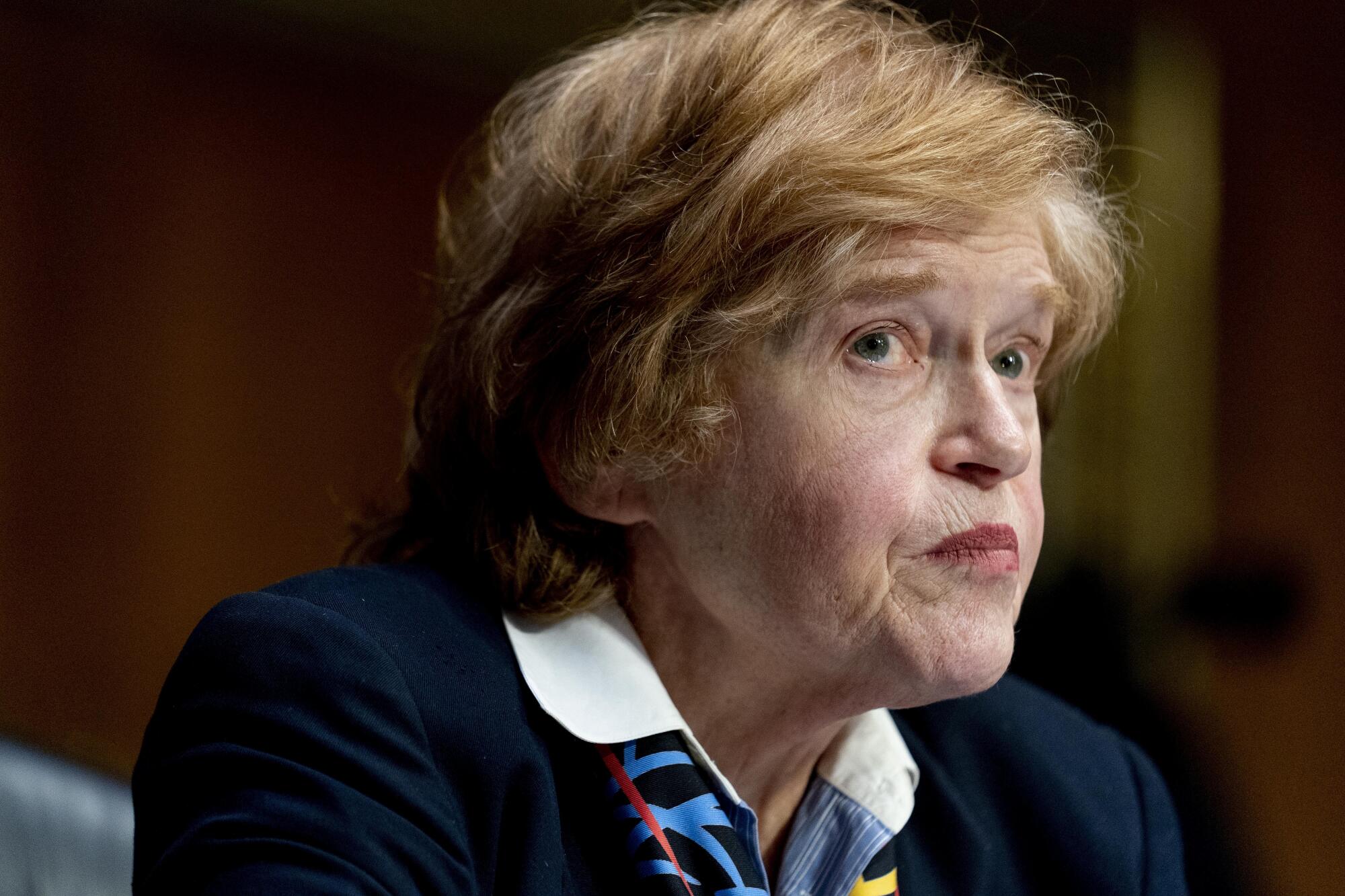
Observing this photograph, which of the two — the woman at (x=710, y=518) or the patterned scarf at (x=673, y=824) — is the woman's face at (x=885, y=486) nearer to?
the woman at (x=710, y=518)

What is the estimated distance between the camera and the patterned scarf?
1.01 meters

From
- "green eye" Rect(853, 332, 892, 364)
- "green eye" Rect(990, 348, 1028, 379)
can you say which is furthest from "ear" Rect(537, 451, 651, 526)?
"green eye" Rect(990, 348, 1028, 379)

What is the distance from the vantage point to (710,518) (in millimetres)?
1089

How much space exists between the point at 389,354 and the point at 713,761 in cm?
241

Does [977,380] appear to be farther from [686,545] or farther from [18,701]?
[18,701]

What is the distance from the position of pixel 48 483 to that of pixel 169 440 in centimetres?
29

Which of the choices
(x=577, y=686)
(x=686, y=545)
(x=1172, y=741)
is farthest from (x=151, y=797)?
(x=1172, y=741)

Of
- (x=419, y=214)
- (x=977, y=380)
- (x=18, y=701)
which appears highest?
(x=977, y=380)

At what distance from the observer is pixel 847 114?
106cm

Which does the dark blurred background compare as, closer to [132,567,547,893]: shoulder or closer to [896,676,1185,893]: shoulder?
[896,676,1185,893]: shoulder

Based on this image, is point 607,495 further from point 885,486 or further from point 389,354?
point 389,354

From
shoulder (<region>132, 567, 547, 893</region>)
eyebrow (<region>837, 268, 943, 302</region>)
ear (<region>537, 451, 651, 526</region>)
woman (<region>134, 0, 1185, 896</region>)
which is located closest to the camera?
shoulder (<region>132, 567, 547, 893</region>)

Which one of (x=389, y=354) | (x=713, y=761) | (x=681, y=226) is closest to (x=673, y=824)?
(x=713, y=761)

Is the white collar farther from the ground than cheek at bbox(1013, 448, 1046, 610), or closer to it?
closer to it
